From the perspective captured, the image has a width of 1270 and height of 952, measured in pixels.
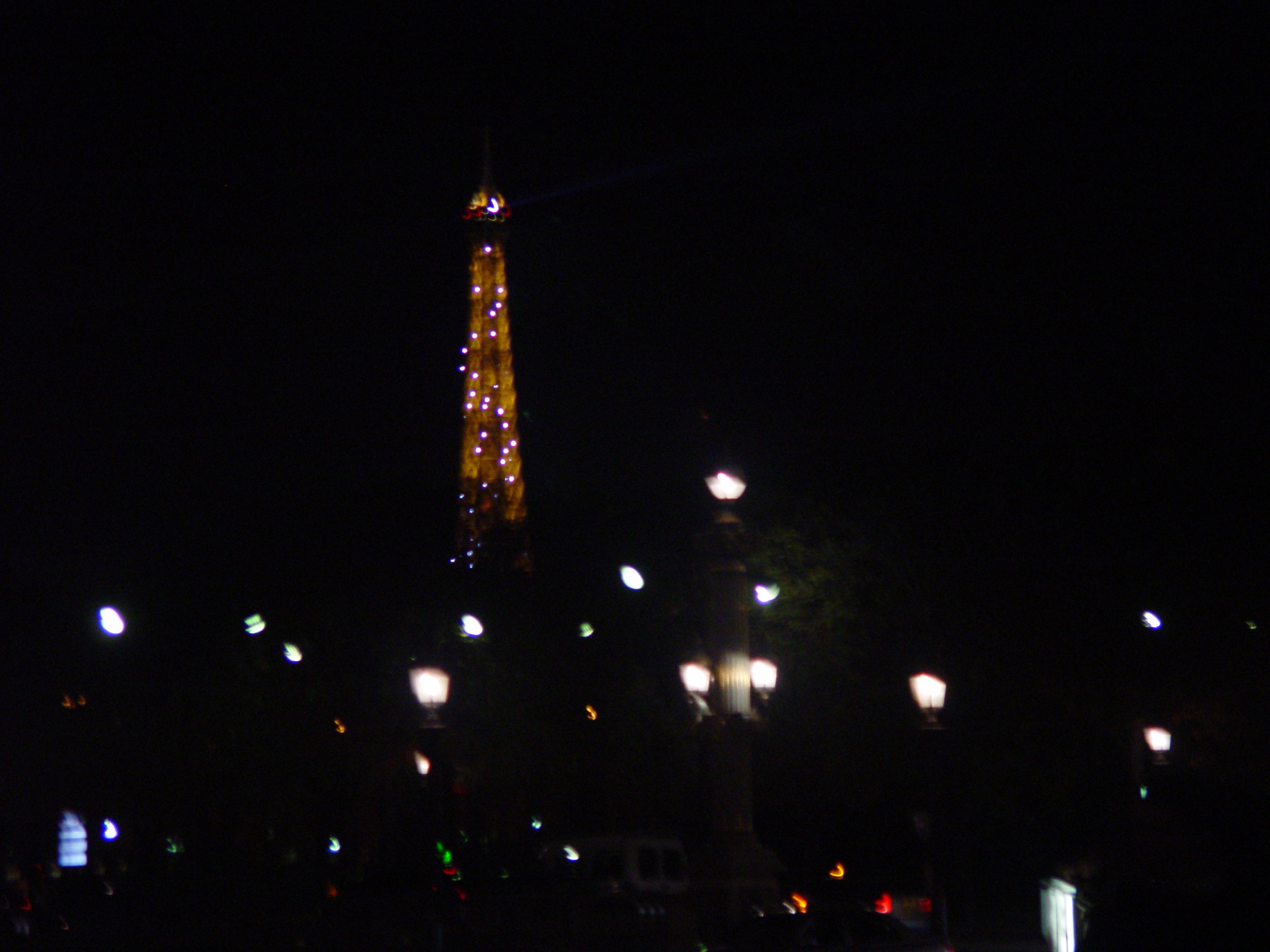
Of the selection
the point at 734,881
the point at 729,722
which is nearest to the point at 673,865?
the point at 734,881

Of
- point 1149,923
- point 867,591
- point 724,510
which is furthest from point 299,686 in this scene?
point 1149,923

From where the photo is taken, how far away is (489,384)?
311 feet

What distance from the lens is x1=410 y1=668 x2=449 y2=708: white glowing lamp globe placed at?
20391 mm

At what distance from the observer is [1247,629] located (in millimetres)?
24000

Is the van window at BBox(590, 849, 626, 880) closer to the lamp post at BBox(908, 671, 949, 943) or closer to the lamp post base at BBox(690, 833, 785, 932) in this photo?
the lamp post base at BBox(690, 833, 785, 932)

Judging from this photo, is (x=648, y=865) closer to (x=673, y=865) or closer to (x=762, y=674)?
(x=673, y=865)

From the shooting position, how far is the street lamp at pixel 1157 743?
68.2 ft

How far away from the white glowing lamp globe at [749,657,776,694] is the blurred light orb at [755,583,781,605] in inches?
85.7

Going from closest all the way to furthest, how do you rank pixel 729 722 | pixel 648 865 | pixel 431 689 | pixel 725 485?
pixel 431 689
pixel 729 722
pixel 725 485
pixel 648 865

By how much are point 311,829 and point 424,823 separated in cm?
1418

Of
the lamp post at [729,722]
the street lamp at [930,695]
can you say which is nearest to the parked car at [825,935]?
the street lamp at [930,695]

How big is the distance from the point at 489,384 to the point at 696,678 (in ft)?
247

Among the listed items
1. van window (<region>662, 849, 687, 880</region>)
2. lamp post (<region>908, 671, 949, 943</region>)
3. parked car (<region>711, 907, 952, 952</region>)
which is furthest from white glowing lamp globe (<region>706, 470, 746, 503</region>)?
van window (<region>662, 849, 687, 880</region>)

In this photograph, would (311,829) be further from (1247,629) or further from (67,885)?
(1247,629)
